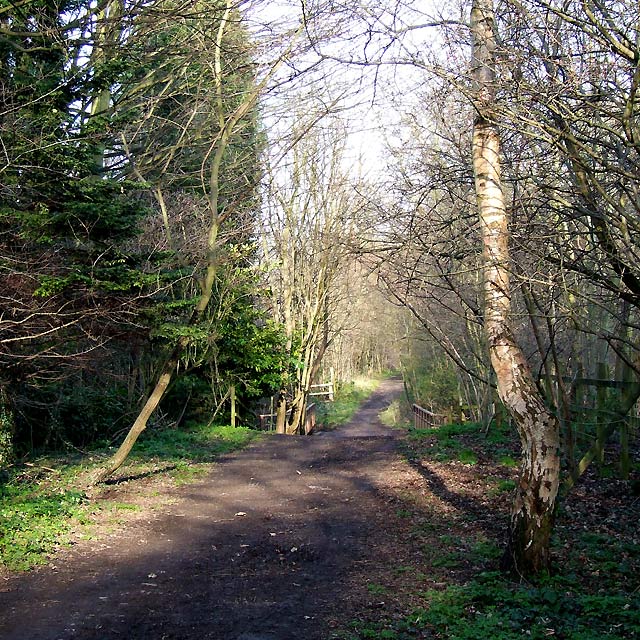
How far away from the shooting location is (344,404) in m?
34.9

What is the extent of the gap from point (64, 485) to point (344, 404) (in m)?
26.4

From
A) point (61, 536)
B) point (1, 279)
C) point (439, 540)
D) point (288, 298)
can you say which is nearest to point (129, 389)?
point (288, 298)

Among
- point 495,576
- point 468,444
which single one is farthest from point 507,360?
point 468,444

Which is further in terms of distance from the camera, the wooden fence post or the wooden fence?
the wooden fence

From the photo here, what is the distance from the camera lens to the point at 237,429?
1702 centimetres

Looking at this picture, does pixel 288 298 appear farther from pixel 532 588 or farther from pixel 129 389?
pixel 532 588

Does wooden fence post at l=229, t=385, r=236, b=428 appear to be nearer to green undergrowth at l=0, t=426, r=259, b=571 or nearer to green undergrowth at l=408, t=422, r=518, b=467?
green undergrowth at l=0, t=426, r=259, b=571

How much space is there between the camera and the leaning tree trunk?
555 cm

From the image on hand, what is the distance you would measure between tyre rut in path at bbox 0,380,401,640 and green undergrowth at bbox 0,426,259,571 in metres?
0.35

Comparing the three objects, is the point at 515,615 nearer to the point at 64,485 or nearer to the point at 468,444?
the point at 64,485

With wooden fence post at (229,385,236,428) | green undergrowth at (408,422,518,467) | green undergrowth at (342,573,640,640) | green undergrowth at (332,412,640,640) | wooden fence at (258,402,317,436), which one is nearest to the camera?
green undergrowth at (342,573,640,640)

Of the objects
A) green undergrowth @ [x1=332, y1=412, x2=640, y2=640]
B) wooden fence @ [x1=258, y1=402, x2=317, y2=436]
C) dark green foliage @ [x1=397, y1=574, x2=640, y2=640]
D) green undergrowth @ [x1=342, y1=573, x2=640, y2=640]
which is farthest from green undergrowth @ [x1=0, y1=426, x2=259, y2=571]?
wooden fence @ [x1=258, y1=402, x2=317, y2=436]

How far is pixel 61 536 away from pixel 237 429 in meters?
10.0

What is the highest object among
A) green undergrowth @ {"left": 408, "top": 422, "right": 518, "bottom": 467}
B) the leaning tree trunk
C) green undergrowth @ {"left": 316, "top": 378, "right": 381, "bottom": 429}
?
the leaning tree trunk
